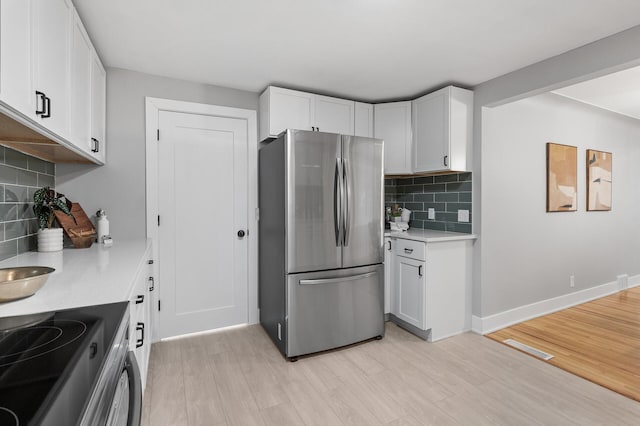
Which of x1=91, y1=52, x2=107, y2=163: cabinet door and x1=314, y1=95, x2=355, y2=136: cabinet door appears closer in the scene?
x1=91, y1=52, x2=107, y2=163: cabinet door

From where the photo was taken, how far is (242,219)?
3141 millimetres

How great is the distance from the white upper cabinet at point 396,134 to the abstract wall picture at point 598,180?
2.52 metres

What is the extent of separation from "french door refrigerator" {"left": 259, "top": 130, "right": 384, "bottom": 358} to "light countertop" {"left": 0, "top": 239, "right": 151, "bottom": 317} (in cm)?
105

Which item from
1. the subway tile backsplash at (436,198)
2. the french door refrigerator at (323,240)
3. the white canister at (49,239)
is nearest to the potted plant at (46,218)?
the white canister at (49,239)

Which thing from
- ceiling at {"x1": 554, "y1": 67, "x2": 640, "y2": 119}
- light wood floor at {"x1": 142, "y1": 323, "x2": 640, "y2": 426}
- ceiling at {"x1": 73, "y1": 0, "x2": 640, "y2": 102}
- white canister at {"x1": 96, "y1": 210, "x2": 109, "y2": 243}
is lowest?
light wood floor at {"x1": 142, "y1": 323, "x2": 640, "y2": 426}

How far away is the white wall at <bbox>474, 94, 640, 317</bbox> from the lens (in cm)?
303

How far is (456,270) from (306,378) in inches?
65.7

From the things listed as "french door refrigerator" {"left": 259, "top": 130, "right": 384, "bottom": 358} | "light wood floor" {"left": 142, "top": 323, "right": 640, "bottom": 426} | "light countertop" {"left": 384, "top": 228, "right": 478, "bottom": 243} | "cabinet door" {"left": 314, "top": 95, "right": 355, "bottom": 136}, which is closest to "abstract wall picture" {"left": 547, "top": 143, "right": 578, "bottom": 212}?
"light countertop" {"left": 384, "top": 228, "right": 478, "bottom": 243}

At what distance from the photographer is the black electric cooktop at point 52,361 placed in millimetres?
509

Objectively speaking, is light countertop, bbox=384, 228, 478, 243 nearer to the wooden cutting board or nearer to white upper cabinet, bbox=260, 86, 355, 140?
white upper cabinet, bbox=260, 86, 355, 140

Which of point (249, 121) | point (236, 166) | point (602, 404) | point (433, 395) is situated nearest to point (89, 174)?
point (236, 166)

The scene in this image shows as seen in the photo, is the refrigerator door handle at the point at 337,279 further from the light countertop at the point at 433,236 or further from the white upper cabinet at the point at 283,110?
the white upper cabinet at the point at 283,110

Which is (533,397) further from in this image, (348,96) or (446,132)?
(348,96)

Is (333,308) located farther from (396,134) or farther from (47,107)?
(47,107)
